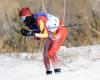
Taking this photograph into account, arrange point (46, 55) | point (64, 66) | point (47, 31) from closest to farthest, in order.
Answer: point (47, 31)
point (46, 55)
point (64, 66)

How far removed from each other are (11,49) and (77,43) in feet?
5.64

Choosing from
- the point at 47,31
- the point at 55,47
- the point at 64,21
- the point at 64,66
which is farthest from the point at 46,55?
the point at 64,21

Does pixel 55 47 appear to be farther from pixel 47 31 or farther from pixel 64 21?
pixel 64 21

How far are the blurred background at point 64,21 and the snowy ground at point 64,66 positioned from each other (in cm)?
129

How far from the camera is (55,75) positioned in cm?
830

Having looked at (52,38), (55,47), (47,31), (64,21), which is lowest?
(64,21)

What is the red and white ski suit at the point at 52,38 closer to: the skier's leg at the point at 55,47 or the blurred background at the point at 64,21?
the skier's leg at the point at 55,47

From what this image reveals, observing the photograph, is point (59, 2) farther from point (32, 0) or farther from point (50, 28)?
point (50, 28)

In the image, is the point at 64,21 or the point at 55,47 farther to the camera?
the point at 64,21

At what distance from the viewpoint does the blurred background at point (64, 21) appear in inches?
478

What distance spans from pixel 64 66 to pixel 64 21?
13.8 feet

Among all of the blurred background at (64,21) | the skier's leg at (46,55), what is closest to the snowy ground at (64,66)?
the skier's leg at (46,55)

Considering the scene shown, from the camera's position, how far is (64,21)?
1334cm

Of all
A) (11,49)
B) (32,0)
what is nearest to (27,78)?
(11,49)
